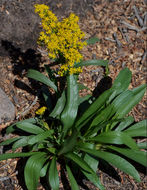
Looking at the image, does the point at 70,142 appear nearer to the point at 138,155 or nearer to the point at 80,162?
the point at 80,162

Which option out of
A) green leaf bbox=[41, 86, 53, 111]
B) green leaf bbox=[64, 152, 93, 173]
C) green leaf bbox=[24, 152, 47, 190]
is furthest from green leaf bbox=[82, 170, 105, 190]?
green leaf bbox=[41, 86, 53, 111]

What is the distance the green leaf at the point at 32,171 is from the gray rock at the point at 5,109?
2.67ft

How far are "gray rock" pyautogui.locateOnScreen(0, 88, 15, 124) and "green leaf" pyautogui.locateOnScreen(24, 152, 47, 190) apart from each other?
2.67 feet

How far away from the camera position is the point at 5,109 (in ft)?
11.4

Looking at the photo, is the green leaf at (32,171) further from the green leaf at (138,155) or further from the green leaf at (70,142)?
the green leaf at (138,155)

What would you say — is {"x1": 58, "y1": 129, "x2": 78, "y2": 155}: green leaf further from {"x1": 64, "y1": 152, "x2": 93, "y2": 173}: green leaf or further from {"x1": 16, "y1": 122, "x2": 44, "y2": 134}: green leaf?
{"x1": 16, "y1": 122, "x2": 44, "y2": 134}: green leaf

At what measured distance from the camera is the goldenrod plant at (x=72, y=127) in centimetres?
271

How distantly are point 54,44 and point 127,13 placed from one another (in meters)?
2.58

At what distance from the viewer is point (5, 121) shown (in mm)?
3506

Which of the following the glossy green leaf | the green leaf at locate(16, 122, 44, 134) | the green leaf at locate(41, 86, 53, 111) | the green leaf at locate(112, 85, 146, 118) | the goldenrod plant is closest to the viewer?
the goldenrod plant

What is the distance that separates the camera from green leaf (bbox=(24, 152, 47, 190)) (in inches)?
108

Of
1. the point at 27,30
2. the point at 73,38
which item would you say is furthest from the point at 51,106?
the point at 27,30

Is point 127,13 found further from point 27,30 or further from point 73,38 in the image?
point 73,38

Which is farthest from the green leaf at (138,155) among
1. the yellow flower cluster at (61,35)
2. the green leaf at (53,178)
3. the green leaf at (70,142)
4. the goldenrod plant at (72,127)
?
the yellow flower cluster at (61,35)
